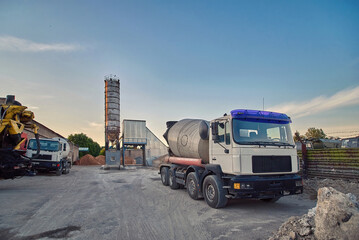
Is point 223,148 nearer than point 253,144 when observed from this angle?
No

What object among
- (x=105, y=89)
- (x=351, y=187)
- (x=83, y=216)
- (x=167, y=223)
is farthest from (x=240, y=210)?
(x=105, y=89)

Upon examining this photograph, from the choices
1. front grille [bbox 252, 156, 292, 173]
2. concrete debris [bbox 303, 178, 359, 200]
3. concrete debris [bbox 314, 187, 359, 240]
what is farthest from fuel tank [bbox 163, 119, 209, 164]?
concrete debris [bbox 314, 187, 359, 240]

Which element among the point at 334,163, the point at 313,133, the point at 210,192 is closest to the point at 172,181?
the point at 210,192

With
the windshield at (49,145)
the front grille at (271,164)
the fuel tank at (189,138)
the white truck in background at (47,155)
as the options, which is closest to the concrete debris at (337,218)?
the front grille at (271,164)

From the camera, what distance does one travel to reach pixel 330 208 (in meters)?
4.27

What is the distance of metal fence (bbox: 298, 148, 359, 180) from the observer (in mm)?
10000

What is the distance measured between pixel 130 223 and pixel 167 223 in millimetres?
900

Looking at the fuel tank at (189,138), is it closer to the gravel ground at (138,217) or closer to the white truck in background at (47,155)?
the gravel ground at (138,217)

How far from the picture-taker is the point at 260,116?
25.3 feet

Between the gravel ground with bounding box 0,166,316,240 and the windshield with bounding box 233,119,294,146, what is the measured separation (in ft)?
6.72

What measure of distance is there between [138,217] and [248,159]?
3431 mm

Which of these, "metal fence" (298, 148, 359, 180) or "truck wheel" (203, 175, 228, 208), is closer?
"truck wheel" (203, 175, 228, 208)

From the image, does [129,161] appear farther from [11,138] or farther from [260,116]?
[260,116]

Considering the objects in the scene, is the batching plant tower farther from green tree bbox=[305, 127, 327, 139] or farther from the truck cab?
green tree bbox=[305, 127, 327, 139]
